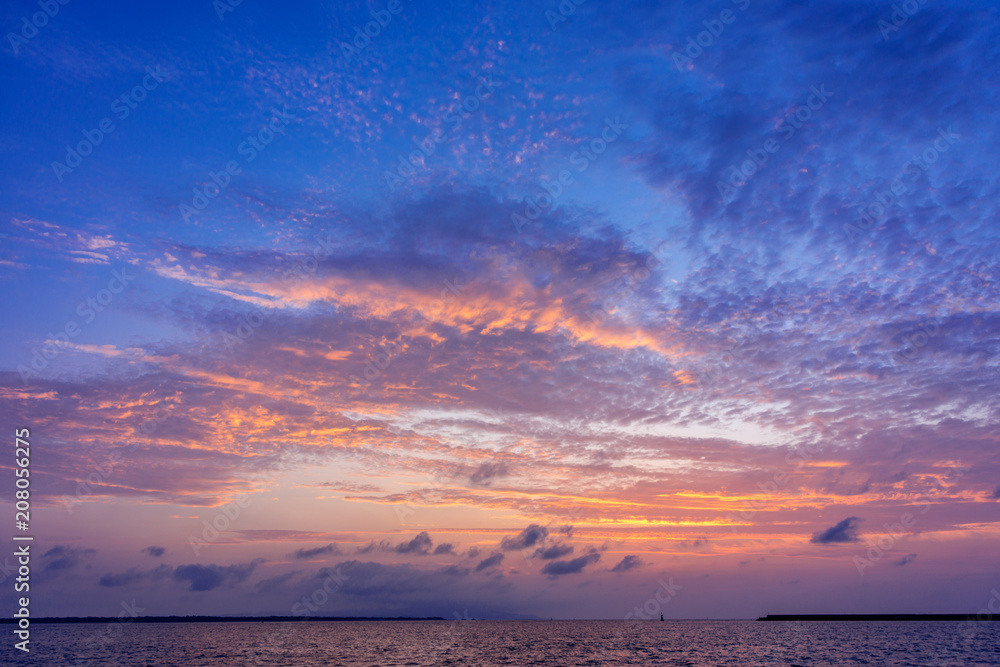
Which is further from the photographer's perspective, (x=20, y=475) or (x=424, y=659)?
(x=424, y=659)

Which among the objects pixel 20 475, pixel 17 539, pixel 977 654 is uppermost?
pixel 20 475

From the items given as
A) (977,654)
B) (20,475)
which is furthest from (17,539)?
(977,654)

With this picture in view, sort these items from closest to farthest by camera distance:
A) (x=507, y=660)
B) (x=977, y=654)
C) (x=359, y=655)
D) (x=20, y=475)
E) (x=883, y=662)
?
(x=20, y=475)
(x=883, y=662)
(x=507, y=660)
(x=977, y=654)
(x=359, y=655)

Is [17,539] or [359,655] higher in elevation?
[17,539]

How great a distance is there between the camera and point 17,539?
1454 inches

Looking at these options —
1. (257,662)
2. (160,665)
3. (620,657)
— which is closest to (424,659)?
(257,662)

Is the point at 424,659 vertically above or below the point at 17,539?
below

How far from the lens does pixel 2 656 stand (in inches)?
5027

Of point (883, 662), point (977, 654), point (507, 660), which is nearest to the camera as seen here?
point (883, 662)

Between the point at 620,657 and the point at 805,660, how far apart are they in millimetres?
32616

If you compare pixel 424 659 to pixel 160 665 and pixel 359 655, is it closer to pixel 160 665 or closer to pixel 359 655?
pixel 359 655

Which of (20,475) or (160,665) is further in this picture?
(160,665)

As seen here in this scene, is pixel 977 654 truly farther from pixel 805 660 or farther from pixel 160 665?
pixel 160 665

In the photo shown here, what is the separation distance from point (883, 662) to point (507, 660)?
65156 millimetres
